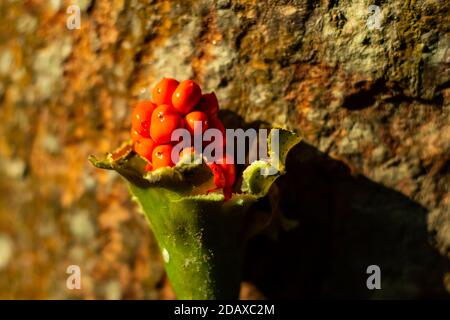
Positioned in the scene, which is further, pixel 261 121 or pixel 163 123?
pixel 261 121

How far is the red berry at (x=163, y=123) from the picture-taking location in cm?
144

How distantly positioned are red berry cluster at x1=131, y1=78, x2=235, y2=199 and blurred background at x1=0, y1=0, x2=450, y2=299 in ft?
0.97

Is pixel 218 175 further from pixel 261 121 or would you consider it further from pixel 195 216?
pixel 261 121

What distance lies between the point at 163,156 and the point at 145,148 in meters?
0.06

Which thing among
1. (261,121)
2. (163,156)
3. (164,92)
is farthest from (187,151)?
(261,121)

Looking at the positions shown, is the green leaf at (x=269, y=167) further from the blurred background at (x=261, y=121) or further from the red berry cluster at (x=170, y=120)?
the blurred background at (x=261, y=121)

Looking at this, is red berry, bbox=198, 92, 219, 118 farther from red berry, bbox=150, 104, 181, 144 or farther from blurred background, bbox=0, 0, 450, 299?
blurred background, bbox=0, 0, 450, 299

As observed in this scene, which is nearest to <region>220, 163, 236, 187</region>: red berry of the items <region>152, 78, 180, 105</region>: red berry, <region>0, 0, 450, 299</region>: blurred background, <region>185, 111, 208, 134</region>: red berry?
<region>185, 111, 208, 134</region>: red berry

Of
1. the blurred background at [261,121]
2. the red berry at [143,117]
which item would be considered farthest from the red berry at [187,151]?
the blurred background at [261,121]

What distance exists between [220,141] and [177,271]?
37cm

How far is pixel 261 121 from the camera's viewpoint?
1779 mm

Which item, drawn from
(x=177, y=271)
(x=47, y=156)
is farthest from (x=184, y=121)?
(x=47, y=156)

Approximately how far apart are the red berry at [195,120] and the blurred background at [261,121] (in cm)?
32

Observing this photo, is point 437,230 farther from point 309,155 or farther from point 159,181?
point 159,181
